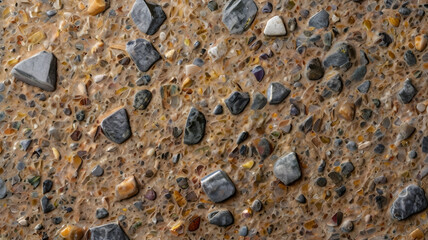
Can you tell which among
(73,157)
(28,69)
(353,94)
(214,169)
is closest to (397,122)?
(353,94)

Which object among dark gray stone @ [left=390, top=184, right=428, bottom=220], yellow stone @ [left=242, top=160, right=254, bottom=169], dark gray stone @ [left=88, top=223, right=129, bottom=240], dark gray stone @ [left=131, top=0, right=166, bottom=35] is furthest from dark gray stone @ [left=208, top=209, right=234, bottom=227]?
dark gray stone @ [left=131, top=0, right=166, bottom=35]

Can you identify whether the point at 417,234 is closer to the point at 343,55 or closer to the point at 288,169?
the point at 288,169

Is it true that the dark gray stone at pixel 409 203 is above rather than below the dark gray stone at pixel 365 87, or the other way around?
below

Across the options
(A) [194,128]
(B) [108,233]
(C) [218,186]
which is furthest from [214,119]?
(B) [108,233]

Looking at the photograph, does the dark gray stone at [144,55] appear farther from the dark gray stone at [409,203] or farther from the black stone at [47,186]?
the dark gray stone at [409,203]

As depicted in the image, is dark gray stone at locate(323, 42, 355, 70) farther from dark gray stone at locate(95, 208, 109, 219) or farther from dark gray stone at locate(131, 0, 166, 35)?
dark gray stone at locate(95, 208, 109, 219)

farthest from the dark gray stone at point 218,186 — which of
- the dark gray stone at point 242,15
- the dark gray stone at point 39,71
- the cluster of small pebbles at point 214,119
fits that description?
the dark gray stone at point 39,71
